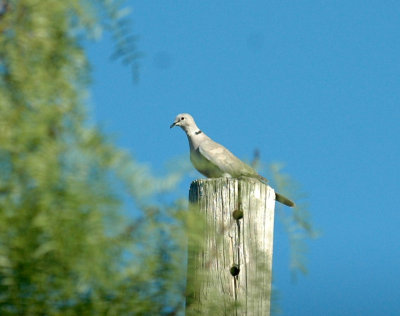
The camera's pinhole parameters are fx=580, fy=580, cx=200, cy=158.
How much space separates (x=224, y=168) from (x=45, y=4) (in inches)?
126

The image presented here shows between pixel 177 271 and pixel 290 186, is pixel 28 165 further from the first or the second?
pixel 290 186

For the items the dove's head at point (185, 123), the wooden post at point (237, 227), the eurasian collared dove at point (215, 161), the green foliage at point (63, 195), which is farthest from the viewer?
the dove's head at point (185, 123)

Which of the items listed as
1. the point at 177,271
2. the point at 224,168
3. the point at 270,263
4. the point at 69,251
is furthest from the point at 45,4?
the point at 224,168

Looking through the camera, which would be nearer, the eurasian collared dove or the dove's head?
the eurasian collared dove

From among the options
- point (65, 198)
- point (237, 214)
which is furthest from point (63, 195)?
point (237, 214)

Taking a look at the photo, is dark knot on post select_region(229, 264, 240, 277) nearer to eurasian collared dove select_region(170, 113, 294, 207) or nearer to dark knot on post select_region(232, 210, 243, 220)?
dark knot on post select_region(232, 210, 243, 220)

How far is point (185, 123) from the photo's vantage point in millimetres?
6566

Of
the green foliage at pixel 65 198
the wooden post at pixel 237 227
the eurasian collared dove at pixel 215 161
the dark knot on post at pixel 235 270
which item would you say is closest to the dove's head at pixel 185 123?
the eurasian collared dove at pixel 215 161

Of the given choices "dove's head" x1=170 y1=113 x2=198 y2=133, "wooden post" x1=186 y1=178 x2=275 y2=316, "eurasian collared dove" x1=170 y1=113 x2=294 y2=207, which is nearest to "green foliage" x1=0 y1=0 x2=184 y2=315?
"wooden post" x1=186 y1=178 x2=275 y2=316

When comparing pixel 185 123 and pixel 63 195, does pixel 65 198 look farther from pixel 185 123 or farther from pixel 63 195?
pixel 185 123

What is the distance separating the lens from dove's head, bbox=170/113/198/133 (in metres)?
Result: 6.48

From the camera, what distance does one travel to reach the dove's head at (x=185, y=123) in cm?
648

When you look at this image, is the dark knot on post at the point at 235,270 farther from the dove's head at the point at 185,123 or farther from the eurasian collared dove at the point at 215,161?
the dove's head at the point at 185,123

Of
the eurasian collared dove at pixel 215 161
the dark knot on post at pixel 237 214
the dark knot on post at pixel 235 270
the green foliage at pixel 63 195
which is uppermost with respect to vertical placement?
the eurasian collared dove at pixel 215 161
